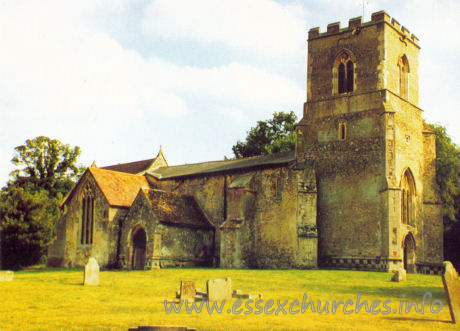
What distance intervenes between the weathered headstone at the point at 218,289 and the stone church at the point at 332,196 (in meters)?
15.1

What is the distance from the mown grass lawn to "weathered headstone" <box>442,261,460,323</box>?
0.38 meters

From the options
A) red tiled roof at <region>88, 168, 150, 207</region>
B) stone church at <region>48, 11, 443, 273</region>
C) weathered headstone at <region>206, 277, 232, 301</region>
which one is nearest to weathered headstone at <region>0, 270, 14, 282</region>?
stone church at <region>48, 11, 443, 273</region>

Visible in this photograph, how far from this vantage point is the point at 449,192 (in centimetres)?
4241

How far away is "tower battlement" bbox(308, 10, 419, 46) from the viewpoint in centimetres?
3288

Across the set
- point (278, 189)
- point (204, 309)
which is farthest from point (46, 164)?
point (204, 309)

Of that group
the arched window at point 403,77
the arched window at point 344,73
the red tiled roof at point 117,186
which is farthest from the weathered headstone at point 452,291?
the red tiled roof at point 117,186

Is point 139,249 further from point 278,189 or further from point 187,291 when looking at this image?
point 187,291

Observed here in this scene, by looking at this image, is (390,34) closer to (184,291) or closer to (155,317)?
(184,291)

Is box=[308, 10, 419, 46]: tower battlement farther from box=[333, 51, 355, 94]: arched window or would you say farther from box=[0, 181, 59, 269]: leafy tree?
box=[0, 181, 59, 269]: leafy tree

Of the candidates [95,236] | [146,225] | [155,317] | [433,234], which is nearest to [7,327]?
[155,317]

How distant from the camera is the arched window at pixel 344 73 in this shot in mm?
33812

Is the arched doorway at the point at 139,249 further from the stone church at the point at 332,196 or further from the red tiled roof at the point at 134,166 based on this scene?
the red tiled roof at the point at 134,166

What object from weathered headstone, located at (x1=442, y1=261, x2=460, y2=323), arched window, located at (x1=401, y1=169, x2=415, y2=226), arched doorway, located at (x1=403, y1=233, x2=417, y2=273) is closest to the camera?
weathered headstone, located at (x1=442, y1=261, x2=460, y2=323)

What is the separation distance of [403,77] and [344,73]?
12.7 ft
